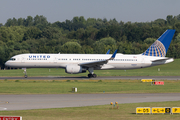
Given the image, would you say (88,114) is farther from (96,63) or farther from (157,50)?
(157,50)

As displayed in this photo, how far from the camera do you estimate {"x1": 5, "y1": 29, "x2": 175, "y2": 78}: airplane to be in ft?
173

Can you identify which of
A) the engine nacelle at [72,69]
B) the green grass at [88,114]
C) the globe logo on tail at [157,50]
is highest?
the globe logo on tail at [157,50]

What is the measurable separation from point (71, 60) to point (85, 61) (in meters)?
2.65

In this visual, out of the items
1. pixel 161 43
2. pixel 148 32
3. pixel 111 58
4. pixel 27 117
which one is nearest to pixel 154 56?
pixel 161 43

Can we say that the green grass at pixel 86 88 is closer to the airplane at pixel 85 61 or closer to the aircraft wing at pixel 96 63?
the aircraft wing at pixel 96 63

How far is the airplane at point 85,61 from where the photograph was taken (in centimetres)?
5288

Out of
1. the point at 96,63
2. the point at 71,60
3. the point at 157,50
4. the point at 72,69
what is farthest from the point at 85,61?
the point at 157,50

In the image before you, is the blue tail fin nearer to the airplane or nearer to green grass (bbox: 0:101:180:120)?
the airplane

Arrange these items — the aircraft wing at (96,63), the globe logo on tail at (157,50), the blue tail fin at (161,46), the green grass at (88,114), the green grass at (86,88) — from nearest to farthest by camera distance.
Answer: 1. the green grass at (88,114)
2. the green grass at (86,88)
3. the aircraft wing at (96,63)
4. the globe logo on tail at (157,50)
5. the blue tail fin at (161,46)

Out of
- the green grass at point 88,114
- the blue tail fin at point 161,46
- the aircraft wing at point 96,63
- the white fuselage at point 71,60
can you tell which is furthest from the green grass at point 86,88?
the blue tail fin at point 161,46

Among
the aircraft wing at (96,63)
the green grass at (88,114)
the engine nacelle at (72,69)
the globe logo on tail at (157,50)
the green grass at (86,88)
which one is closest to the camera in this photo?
the green grass at (88,114)

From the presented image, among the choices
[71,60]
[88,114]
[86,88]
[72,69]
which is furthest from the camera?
[71,60]

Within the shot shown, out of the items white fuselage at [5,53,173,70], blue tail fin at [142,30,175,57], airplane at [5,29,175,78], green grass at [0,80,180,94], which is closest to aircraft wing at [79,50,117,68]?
airplane at [5,29,175,78]

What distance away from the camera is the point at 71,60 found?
179 ft
